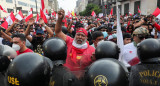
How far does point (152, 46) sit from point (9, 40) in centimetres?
426

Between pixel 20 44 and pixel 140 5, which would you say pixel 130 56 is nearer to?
pixel 20 44

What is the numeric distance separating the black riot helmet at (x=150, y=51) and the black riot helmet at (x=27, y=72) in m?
1.50

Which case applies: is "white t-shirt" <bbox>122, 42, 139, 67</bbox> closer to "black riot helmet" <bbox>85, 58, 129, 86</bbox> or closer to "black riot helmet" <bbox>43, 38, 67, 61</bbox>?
"black riot helmet" <bbox>43, 38, 67, 61</bbox>

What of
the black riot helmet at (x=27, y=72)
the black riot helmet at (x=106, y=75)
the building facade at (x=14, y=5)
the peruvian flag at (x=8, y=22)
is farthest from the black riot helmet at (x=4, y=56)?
the building facade at (x=14, y=5)

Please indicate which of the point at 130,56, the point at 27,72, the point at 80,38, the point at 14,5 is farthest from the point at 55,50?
the point at 14,5

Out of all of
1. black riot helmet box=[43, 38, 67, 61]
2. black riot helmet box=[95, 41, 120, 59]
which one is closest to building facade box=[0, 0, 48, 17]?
black riot helmet box=[43, 38, 67, 61]

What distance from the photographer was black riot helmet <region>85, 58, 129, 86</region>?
166 centimetres

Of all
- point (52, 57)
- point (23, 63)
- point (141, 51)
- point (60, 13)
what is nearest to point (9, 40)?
point (60, 13)

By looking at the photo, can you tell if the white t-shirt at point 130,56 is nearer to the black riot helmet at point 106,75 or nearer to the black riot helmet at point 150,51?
the black riot helmet at point 150,51

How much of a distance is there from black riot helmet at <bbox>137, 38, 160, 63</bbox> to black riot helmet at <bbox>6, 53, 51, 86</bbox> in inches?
59.0

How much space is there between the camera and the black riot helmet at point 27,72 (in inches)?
65.5

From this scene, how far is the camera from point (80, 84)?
80.1 inches

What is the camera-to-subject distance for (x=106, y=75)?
5.54 feet

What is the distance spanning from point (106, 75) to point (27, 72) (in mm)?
814
